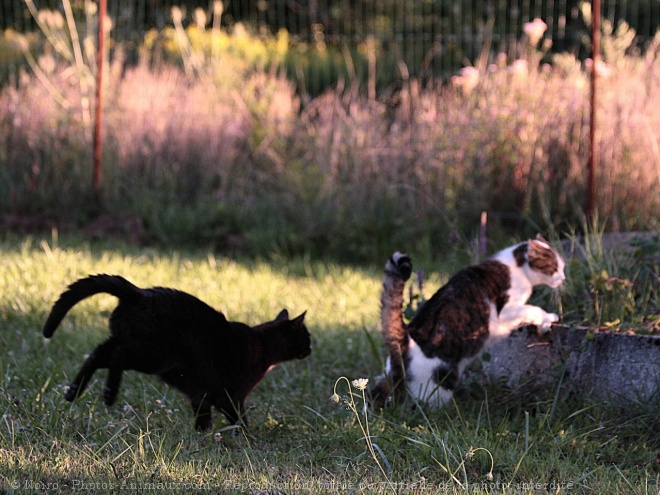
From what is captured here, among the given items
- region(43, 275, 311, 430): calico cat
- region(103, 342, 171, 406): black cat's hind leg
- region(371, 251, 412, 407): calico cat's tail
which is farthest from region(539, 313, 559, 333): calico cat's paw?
region(103, 342, 171, 406): black cat's hind leg

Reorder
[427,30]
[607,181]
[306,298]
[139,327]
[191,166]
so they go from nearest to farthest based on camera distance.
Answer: [139,327], [306,298], [607,181], [191,166], [427,30]

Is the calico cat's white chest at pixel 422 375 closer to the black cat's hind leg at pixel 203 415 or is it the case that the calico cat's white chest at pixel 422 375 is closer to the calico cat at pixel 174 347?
the calico cat at pixel 174 347

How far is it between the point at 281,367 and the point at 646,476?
211cm

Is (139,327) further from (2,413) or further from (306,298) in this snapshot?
(306,298)

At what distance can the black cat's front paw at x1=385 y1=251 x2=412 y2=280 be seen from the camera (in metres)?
3.77

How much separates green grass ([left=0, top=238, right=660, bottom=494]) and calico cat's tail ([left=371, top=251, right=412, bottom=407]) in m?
0.14

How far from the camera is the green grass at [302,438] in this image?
303cm

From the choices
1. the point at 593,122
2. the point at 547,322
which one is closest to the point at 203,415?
the point at 547,322

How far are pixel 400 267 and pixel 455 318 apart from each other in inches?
21.9

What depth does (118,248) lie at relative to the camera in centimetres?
756

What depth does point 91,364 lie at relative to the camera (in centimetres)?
369

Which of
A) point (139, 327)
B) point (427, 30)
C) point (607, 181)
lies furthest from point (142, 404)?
point (427, 30)

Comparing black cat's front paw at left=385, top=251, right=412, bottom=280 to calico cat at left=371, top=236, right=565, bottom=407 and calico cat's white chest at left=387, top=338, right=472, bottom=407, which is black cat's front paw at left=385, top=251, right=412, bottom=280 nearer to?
calico cat at left=371, top=236, right=565, bottom=407

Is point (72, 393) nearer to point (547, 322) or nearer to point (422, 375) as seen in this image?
point (422, 375)
